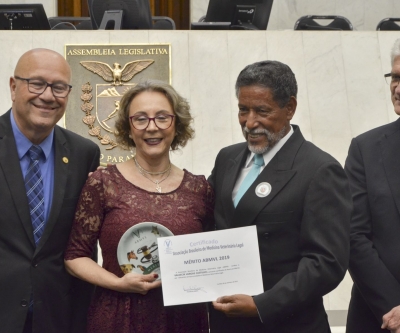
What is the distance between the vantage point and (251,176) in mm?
2912

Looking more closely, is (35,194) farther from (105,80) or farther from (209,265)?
(105,80)

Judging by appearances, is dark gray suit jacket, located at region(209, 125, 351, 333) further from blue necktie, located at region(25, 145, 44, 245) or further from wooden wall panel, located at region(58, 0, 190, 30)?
wooden wall panel, located at region(58, 0, 190, 30)

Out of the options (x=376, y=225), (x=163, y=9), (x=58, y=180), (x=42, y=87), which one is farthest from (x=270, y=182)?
(x=163, y=9)

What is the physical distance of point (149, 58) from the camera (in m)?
5.84

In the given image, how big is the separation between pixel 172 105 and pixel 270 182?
54cm

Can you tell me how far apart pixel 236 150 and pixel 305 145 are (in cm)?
36

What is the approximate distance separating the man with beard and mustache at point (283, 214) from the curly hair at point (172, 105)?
285 millimetres

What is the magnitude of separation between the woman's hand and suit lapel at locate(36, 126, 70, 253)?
42 cm

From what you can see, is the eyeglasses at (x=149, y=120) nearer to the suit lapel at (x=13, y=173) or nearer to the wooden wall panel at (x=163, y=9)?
the suit lapel at (x=13, y=173)

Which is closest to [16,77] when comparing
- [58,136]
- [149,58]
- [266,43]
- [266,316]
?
[58,136]

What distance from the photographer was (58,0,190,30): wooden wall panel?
9328mm

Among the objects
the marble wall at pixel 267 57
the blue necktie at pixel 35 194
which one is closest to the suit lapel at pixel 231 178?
the blue necktie at pixel 35 194

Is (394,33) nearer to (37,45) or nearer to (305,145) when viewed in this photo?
(37,45)

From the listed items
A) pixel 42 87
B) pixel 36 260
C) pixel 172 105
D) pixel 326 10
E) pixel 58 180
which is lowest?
pixel 36 260
